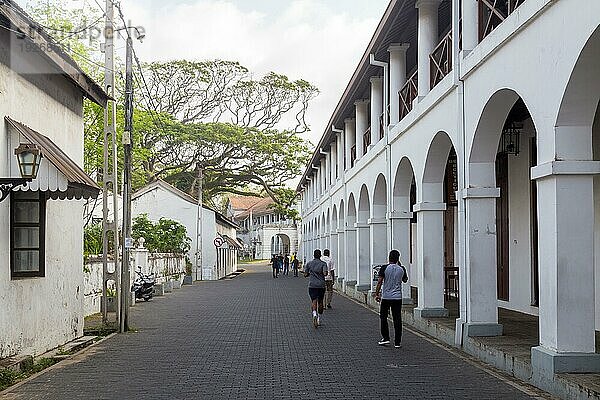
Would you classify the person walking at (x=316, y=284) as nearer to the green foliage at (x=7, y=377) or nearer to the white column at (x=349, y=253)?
the green foliage at (x=7, y=377)

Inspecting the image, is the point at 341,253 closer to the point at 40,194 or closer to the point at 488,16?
the point at 488,16

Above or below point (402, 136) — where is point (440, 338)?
below

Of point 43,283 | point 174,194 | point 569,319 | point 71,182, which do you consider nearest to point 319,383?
point 569,319

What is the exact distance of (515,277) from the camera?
59.3 ft

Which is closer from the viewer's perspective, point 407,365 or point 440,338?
point 407,365

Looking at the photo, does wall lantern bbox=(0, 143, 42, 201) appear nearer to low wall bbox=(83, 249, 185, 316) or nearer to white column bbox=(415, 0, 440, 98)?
low wall bbox=(83, 249, 185, 316)

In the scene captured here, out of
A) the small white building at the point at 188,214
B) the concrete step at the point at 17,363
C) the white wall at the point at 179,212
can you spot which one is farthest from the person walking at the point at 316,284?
the white wall at the point at 179,212

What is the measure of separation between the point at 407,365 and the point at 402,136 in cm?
777

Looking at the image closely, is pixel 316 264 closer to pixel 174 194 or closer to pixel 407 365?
pixel 407 365

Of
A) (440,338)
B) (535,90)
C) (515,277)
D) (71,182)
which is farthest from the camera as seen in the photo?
(515,277)

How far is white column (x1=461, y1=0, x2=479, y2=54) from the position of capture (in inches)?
505

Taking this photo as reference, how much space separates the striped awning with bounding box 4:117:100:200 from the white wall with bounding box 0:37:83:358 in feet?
0.71

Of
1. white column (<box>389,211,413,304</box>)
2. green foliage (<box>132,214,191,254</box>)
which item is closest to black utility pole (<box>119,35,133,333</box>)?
white column (<box>389,211,413,304</box>)

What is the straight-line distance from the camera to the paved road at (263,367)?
387 inches
